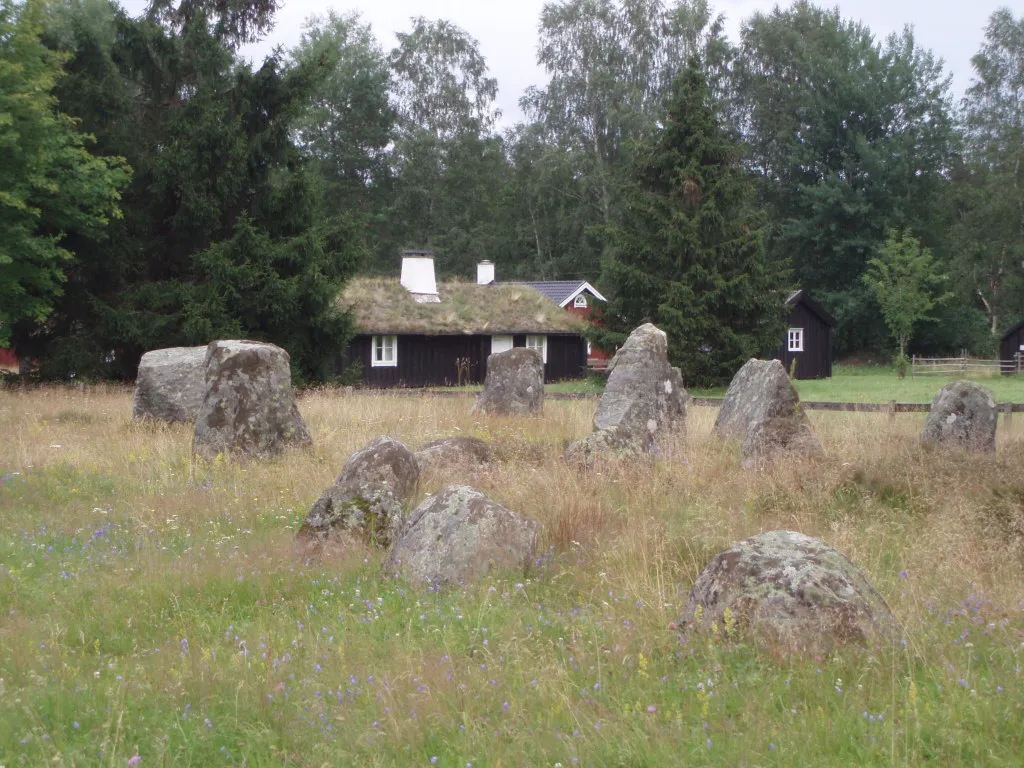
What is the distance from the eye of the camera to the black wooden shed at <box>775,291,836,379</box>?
141ft

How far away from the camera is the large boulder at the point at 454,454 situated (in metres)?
10.6

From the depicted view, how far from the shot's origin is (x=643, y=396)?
43.9 ft

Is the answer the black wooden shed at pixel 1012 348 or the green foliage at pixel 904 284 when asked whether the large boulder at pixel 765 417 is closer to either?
the green foliage at pixel 904 284

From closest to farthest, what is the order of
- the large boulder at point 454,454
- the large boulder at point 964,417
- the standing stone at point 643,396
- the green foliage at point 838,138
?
1. the large boulder at point 454,454
2. the standing stone at point 643,396
3. the large boulder at point 964,417
4. the green foliage at point 838,138

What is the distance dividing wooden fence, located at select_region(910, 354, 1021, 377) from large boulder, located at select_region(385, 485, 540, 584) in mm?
43182

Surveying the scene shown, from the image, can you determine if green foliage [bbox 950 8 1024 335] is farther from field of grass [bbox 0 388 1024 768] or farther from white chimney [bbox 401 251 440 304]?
field of grass [bbox 0 388 1024 768]

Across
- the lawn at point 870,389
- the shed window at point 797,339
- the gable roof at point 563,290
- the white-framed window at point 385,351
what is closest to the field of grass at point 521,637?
the lawn at point 870,389

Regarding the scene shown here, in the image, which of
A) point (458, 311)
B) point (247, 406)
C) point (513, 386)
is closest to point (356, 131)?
point (458, 311)

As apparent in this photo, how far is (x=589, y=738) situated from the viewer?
4.12 metres

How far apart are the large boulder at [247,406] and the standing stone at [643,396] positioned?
421cm

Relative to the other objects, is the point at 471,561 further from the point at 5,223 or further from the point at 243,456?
the point at 5,223

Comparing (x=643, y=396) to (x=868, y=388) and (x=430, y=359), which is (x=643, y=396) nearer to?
(x=868, y=388)

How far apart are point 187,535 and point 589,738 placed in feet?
16.7

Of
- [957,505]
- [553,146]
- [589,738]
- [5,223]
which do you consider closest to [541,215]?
[553,146]
